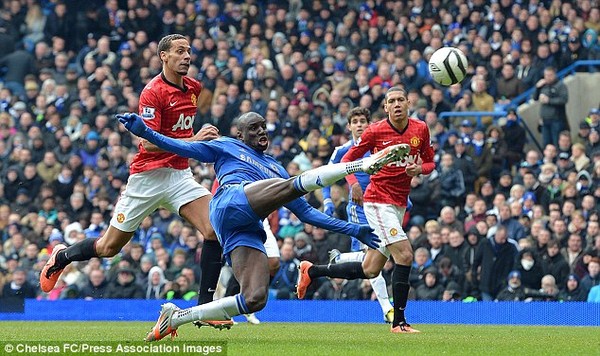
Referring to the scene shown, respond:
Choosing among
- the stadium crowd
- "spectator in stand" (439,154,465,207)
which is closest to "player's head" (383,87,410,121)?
the stadium crowd

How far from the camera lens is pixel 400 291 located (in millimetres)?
14609

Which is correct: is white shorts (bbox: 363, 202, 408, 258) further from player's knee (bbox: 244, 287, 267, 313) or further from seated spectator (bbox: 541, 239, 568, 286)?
seated spectator (bbox: 541, 239, 568, 286)

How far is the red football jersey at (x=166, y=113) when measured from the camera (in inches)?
529

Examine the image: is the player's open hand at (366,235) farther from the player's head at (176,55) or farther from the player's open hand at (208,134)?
the player's head at (176,55)

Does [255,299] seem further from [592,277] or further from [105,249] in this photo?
[592,277]

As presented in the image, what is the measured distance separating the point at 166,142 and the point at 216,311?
5.27 feet

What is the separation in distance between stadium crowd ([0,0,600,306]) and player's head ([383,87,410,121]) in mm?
5394

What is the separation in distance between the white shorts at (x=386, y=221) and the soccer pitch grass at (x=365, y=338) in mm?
1117

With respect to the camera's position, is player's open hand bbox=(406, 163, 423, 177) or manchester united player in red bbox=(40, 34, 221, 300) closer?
manchester united player in red bbox=(40, 34, 221, 300)

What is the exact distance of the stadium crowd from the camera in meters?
20.3

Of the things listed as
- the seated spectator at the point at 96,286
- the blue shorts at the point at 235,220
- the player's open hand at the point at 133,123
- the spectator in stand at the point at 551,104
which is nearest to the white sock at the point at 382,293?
the blue shorts at the point at 235,220

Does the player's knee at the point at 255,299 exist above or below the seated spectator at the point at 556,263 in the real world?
above

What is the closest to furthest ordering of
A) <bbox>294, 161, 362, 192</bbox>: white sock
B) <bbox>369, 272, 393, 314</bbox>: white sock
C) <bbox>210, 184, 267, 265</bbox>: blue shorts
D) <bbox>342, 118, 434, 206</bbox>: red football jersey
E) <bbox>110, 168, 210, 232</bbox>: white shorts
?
1. <bbox>294, 161, 362, 192</bbox>: white sock
2. <bbox>210, 184, 267, 265</bbox>: blue shorts
3. <bbox>110, 168, 210, 232</bbox>: white shorts
4. <bbox>342, 118, 434, 206</bbox>: red football jersey
5. <bbox>369, 272, 393, 314</bbox>: white sock

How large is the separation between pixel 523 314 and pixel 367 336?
17.6 ft
